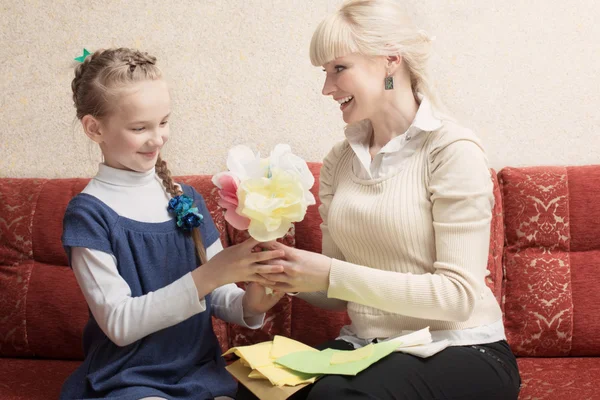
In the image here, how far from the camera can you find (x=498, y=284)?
214 centimetres

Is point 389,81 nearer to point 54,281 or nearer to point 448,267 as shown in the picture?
point 448,267

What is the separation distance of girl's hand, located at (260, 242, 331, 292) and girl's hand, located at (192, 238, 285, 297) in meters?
0.02

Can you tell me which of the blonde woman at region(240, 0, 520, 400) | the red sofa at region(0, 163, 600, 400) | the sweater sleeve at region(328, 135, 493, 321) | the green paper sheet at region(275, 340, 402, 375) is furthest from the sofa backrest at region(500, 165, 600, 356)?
the green paper sheet at region(275, 340, 402, 375)

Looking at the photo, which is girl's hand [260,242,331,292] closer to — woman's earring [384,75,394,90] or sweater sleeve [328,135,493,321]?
sweater sleeve [328,135,493,321]

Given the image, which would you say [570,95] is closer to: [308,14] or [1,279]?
[308,14]

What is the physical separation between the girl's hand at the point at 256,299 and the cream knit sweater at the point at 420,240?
0.63 feet

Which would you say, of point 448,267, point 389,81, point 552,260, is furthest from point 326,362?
point 552,260

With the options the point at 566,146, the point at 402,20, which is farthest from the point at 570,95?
the point at 402,20

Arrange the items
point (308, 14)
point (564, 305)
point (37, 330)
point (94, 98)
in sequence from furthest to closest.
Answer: point (308, 14), point (37, 330), point (564, 305), point (94, 98)

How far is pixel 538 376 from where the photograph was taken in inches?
76.2

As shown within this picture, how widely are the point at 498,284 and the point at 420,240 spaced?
2.00ft

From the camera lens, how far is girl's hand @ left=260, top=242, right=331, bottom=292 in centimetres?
162

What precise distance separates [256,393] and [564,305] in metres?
1.08

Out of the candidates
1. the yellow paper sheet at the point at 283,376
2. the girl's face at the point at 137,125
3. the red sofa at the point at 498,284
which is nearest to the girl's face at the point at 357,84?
the girl's face at the point at 137,125
